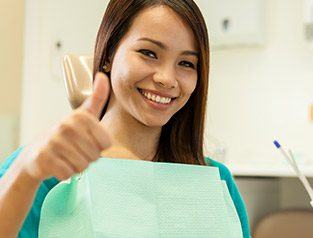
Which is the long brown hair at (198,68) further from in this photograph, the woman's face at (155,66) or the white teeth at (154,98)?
the white teeth at (154,98)

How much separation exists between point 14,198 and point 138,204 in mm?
300

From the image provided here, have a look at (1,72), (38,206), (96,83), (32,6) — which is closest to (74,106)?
(38,206)

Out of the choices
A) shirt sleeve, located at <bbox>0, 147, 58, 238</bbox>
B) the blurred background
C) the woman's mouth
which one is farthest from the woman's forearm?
the blurred background

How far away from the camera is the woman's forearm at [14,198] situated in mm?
770

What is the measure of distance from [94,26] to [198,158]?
1.97 m

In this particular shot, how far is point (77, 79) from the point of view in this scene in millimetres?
1390

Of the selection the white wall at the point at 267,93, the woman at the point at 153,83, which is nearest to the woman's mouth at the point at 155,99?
the woman at the point at 153,83

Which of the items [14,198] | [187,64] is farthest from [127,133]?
[14,198]

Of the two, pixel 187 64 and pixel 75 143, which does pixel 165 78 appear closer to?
pixel 187 64

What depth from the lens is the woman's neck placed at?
1.19m

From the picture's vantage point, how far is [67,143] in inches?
26.6

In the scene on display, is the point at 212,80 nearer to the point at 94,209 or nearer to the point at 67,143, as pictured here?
the point at 94,209

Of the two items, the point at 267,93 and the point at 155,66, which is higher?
the point at 155,66

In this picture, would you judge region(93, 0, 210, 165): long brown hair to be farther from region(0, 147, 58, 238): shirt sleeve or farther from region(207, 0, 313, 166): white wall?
region(207, 0, 313, 166): white wall
